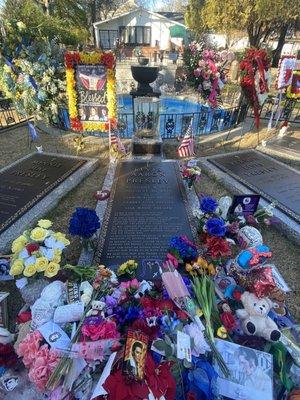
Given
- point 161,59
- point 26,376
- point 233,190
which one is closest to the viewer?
point 26,376

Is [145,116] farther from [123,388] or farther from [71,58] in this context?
[123,388]

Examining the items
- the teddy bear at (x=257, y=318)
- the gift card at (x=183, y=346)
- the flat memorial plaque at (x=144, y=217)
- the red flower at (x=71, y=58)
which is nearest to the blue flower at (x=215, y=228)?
the flat memorial plaque at (x=144, y=217)

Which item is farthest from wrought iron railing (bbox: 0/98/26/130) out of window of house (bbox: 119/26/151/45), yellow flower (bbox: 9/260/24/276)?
window of house (bbox: 119/26/151/45)

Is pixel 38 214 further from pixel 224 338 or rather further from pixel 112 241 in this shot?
pixel 224 338

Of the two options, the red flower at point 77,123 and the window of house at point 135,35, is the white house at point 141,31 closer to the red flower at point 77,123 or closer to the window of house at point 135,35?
the window of house at point 135,35

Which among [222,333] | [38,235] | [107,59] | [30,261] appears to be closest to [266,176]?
[222,333]

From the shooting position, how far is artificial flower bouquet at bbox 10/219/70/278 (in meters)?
3.84

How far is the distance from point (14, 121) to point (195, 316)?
1311 cm

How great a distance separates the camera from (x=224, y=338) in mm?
3408

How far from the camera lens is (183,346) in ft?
9.89

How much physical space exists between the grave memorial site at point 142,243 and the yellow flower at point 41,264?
0.01m

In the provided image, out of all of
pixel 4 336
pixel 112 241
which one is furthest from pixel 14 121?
pixel 4 336

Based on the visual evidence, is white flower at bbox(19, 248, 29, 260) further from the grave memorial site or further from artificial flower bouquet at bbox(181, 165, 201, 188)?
artificial flower bouquet at bbox(181, 165, 201, 188)

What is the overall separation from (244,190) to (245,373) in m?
4.84
